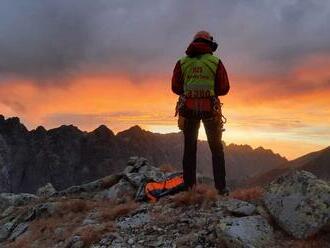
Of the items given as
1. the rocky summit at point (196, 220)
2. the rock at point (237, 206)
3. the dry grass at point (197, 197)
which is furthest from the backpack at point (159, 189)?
the rock at point (237, 206)

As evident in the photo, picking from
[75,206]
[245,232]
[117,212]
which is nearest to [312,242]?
[245,232]

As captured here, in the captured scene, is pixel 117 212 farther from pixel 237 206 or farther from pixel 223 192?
pixel 237 206

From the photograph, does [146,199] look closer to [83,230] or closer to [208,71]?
[83,230]

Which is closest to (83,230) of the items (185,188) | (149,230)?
(149,230)

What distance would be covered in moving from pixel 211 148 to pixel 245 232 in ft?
13.0

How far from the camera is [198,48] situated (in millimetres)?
15047

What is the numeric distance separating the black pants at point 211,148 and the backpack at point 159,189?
23.1 inches

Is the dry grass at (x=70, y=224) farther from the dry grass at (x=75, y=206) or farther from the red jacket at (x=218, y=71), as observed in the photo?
the red jacket at (x=218, y=71)

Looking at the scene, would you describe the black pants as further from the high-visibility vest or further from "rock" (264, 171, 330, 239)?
"rock" (264, 171, 330, 239)

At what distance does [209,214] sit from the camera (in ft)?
44.9

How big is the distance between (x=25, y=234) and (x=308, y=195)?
937 cm

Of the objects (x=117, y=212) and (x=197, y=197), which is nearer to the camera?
(x=197, y=197)

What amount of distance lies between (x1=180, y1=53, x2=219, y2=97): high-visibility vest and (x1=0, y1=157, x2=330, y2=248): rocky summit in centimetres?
Result: 254

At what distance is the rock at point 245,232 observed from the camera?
11.6 meters
